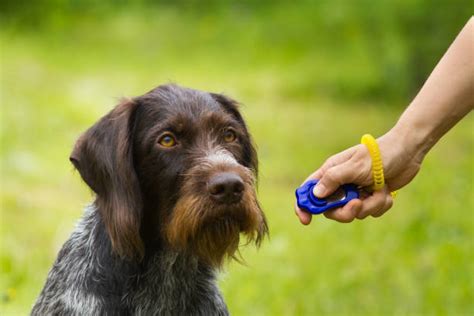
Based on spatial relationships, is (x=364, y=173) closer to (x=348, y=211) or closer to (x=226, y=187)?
(x=348, y=211)

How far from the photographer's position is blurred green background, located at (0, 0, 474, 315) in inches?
382

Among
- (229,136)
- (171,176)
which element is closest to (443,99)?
(229,136)

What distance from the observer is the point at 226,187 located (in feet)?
17.4

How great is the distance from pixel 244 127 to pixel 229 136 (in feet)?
0.78

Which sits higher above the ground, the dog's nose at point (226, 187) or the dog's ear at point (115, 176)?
the dog's ear at point (115, 176)

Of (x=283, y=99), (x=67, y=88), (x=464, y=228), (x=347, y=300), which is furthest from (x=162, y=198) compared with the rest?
(x=283, y=99)

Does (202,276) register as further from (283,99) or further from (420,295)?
(283,99)

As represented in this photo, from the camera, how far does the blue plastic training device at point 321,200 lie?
18.0 ft

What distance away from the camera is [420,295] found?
9453 mm

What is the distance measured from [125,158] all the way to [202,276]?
0.82 metres

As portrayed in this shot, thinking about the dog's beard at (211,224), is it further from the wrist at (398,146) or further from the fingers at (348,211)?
the wrist at (398,146)

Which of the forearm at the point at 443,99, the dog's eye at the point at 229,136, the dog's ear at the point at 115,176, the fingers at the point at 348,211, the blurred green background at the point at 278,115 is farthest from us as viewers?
the blurred green background at the point at 278,115

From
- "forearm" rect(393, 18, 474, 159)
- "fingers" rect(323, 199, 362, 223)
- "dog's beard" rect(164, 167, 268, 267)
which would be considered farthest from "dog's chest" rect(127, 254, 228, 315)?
"forearm" rect(393, 18, 474, 159)

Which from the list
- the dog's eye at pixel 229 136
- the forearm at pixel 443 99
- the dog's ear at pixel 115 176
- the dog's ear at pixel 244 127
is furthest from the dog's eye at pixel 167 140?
the forearm at pixel 443 99
